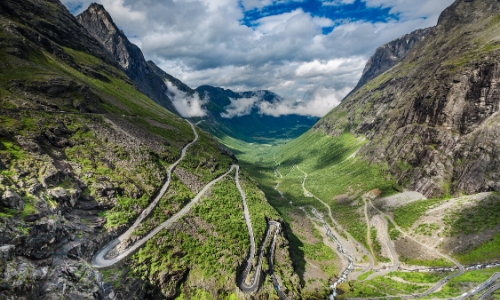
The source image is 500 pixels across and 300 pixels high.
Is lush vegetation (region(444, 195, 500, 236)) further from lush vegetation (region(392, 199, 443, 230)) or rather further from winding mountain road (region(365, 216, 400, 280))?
winding mountain road (region(365, 216, 400, 280))

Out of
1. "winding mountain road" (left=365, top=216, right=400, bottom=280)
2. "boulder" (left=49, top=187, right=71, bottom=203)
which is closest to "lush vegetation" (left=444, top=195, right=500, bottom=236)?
"winding mountain road" (left=365, top=216, right=400, bottom=280)

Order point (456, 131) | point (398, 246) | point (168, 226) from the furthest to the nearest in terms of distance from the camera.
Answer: point (456, 131) → point (398, 246) → point (168, 226)

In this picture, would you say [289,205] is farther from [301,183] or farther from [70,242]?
[70,242]

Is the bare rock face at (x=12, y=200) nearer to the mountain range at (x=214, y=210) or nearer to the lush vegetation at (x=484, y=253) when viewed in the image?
the mountain range at (x=214, y=210)

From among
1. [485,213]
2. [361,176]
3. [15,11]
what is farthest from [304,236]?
[15,11]

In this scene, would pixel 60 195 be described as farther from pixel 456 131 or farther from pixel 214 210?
pixel 456 131

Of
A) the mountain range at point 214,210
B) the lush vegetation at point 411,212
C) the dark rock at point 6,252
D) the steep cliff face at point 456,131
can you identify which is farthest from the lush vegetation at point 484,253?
the dark rock at point 6,252

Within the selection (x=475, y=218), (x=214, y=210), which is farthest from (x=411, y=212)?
(x=214, y=210)

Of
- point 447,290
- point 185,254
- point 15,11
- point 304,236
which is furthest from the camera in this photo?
point 15,11
